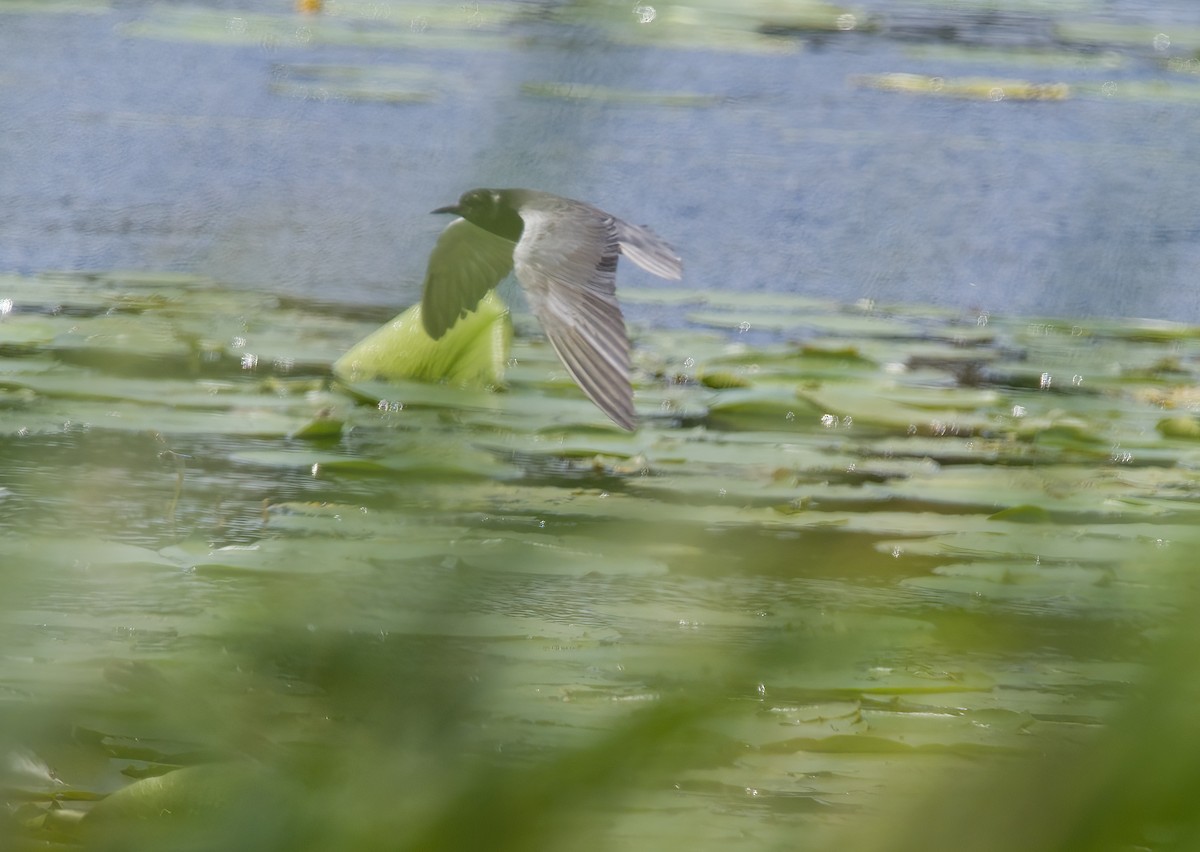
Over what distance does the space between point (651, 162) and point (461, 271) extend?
6.27 feet

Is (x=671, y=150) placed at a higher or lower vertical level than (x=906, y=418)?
higher

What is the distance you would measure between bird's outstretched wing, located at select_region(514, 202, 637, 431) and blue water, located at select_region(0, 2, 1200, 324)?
0.12 m

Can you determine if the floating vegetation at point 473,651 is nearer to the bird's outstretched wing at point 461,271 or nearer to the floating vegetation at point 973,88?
the bird's outstretched wing at point 461,271

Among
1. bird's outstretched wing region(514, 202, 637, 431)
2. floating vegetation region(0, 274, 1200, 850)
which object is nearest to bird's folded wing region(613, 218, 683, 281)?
bird's outstretched wing region(514, 202, 637, 431)

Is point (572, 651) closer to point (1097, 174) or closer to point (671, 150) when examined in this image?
point (1097, 174)

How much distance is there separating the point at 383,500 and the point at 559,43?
0.23 feet

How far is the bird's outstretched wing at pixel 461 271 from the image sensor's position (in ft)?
4.43

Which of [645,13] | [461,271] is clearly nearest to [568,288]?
[461,271]

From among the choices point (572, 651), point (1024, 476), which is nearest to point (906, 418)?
point (572, 651)

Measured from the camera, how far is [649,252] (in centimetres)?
189

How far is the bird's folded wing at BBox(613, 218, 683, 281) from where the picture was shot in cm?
185

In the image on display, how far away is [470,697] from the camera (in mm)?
204

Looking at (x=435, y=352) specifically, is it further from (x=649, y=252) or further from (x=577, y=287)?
(x=577, y=287)

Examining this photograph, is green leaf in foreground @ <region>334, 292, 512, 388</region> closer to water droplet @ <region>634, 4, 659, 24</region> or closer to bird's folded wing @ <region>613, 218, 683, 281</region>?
bird's folded wing @ <region>613, 218, 683, 281</region>
